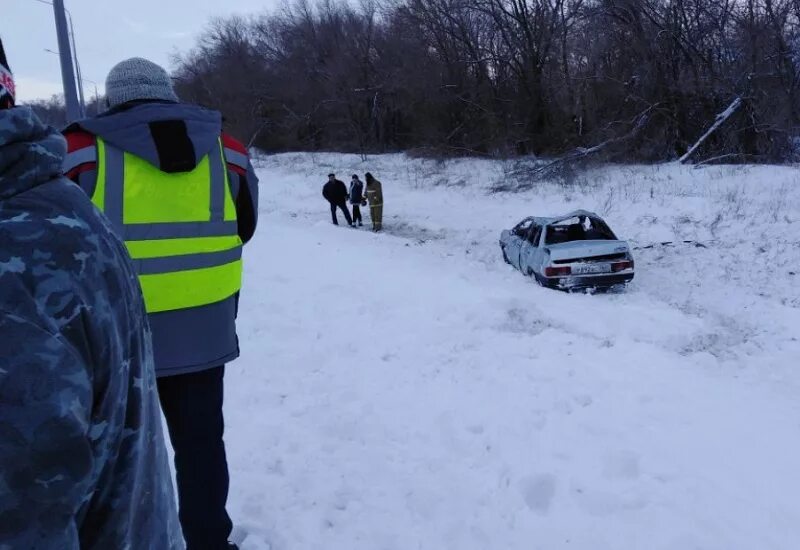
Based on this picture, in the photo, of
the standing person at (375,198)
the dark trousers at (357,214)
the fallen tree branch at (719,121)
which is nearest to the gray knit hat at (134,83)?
the standing person at (375,198)

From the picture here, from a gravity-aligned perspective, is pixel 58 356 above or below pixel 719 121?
below

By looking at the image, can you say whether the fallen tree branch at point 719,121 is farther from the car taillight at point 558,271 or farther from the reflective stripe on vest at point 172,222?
the reflective stripe on vest at point 172,222

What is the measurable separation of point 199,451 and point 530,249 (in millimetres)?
9427

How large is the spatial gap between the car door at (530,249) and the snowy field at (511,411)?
343mm

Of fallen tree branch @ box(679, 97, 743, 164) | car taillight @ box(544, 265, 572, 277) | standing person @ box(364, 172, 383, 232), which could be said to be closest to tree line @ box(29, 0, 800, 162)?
fallen tree branch @ box(679, 97, 743, 164)

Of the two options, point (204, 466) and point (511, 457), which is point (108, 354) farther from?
point (511, 457)

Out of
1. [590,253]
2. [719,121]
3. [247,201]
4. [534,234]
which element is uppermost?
[719,121]

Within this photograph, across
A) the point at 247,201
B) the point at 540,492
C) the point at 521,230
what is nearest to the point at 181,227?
the point at 247,201

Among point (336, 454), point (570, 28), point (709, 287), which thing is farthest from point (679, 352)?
point (570, 28)

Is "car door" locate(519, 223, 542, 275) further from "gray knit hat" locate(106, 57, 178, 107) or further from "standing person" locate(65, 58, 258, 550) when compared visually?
"gray knit hat" locate(106, 57, 178, 107)

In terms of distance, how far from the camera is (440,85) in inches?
1479

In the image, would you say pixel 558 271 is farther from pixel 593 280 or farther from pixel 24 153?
pixel 24 153

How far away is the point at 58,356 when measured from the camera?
0.90 m

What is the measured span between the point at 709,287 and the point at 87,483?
1146 cm
